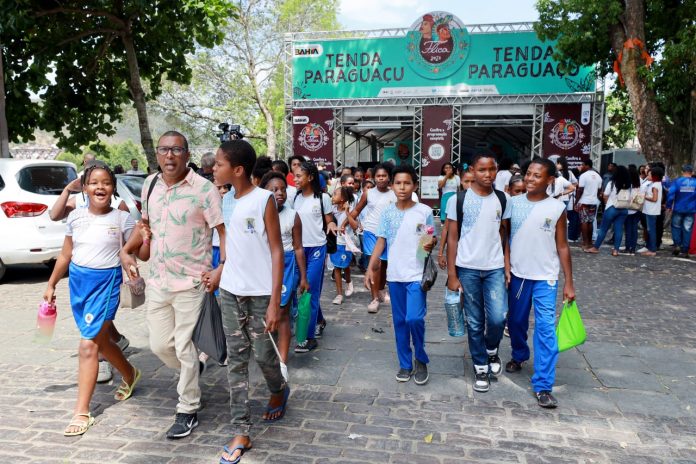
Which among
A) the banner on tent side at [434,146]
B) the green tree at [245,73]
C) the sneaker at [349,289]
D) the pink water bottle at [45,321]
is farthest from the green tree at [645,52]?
the green tree at [245,73]

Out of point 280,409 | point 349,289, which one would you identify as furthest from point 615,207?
point 280,409

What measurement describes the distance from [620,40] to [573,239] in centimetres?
456

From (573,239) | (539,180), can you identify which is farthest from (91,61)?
(539,180)

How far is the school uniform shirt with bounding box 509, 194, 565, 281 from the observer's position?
4027mm

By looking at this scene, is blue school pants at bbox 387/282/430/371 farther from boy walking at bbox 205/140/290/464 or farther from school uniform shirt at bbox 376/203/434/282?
boy walking at bbox 205/140/290/464

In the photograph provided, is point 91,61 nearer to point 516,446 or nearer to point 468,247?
point 468,247

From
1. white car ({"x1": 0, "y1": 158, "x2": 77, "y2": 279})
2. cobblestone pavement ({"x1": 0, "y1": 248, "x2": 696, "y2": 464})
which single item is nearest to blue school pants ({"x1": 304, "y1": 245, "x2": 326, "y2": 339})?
cobblestone pavement ({"x1": 0, "y1": 248, "x2": 696, "y2": 464})

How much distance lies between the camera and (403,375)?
4.30 metres

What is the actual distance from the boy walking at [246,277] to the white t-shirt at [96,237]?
33.7 inches

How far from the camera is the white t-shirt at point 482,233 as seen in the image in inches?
160

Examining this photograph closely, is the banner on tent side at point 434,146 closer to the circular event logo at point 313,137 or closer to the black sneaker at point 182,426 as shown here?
the circular event logo at point 313,137

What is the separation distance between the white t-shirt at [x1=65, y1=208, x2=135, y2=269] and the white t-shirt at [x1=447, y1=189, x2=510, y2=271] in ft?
8.05

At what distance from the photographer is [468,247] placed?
413cm

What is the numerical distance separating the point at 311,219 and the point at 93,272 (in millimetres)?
2170
